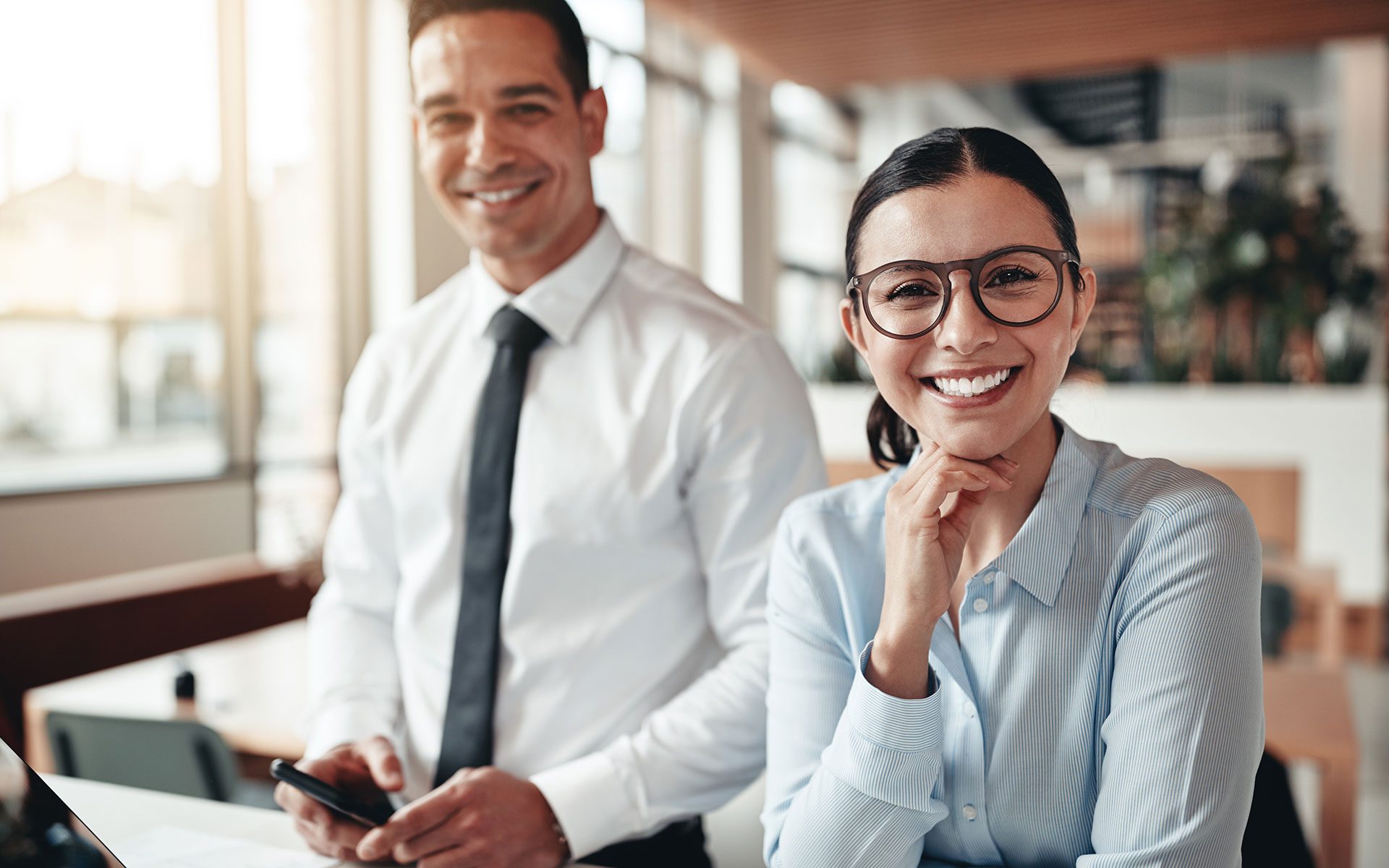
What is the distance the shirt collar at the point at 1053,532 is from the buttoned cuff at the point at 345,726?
0.85 meters

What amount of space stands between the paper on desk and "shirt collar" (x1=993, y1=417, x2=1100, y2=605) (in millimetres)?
775

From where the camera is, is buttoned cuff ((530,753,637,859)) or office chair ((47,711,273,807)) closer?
buttoned cuff ((530,753,637,859))

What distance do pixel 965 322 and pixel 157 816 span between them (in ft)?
3.48

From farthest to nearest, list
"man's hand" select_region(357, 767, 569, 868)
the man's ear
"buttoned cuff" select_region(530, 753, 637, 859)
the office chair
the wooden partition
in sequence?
the wooden partition → the office chair → the man's ear → "buttoned cuff" select_region(530, 753, 637, 859) → "man's hand" select_region(357, 767, 569, 868)

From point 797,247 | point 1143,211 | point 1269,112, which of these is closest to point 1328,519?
point 797,247

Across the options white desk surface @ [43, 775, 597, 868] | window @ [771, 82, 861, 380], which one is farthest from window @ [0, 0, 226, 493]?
window @ [771, 82, 861, 380]

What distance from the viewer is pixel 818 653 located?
1101 millimetres

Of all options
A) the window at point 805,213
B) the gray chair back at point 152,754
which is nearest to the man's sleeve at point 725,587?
the gray chair back at point 152,754

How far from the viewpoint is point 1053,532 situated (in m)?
1.03

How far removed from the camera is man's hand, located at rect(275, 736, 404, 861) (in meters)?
1.23

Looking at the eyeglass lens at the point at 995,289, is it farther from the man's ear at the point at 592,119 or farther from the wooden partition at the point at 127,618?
the wooden partition at the point at 127,618

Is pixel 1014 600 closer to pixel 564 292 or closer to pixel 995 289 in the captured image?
pixel 995 289

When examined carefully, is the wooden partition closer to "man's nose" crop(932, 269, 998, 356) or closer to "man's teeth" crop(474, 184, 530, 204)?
"man's teeth" crop(474, 184, 530, 204)

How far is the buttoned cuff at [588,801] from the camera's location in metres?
1.30
